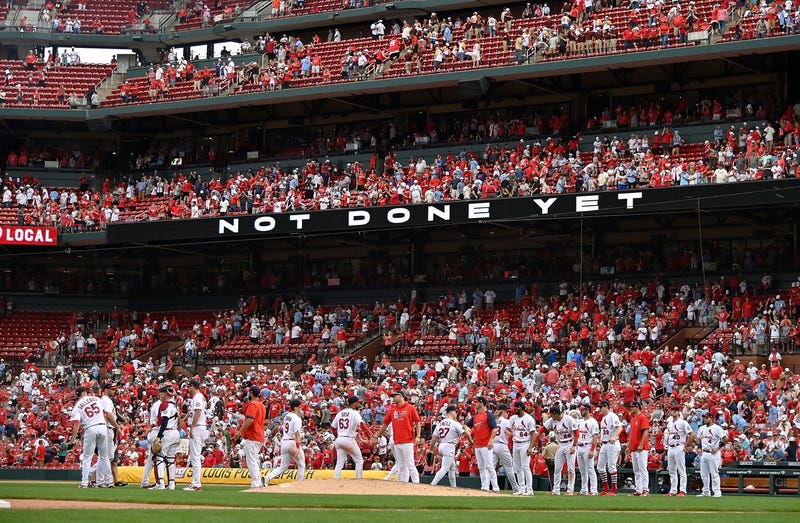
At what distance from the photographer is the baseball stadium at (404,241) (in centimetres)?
2884

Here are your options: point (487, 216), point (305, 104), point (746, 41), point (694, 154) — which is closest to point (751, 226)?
point (694, 154)

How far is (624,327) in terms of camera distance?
3712 centimetres

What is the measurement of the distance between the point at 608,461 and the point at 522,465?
2.37 metres

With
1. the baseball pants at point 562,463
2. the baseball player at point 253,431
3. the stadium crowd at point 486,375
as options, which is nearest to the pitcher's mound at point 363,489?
the baseball player at point 253,431

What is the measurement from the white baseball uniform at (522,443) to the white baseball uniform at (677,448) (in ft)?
9.45

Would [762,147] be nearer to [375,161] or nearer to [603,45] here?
[603,45]

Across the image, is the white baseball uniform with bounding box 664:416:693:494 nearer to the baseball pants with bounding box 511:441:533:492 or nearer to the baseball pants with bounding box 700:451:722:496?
the baseball pants with bounding box 700:451:722:496

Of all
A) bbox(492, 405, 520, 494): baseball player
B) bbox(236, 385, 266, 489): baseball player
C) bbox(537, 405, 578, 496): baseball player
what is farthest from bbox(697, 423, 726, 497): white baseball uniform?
bbox(236, 385, 266, 489): baseball player

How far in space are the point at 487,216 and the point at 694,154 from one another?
6955 mm

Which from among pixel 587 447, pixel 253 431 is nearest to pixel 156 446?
pixel 253 431

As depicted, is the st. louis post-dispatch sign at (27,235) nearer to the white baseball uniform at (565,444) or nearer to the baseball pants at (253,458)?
the white baseball uniform at (565,444)

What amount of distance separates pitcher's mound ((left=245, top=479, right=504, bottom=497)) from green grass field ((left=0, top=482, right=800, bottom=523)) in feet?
1.79

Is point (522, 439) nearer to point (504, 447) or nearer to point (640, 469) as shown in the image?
point (504, 447)

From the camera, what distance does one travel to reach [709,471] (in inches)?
950
